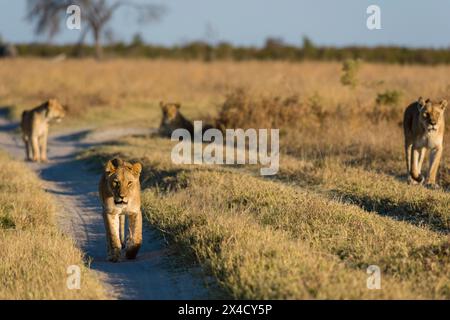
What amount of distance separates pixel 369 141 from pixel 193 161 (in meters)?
3.09

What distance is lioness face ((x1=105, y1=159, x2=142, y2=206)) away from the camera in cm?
756

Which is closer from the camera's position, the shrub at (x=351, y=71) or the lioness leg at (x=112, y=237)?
the lioness leg at (x=112, y=237)

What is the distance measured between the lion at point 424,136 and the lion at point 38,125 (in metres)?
7.31

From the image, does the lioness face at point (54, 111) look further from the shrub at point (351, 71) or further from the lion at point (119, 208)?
the lion at point (119, 208)

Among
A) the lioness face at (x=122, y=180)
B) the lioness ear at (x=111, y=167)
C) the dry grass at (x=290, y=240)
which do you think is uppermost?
the lioness ear at (x=111, y=167)

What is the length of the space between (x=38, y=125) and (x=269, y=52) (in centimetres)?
4143

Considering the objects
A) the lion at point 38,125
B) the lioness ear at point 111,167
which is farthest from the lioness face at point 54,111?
the lioness ear at point 111,167

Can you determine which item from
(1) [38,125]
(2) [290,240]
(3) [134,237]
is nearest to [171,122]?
(1) [38,125]

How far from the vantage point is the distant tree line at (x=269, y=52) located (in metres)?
46.8

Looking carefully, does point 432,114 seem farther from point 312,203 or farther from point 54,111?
point 54,111

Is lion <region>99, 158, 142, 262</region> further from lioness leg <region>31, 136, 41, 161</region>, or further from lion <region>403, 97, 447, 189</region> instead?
lioness leg <region>31, 136, 41, 161</region>

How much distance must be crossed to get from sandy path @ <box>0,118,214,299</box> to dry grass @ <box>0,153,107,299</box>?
0.23m
